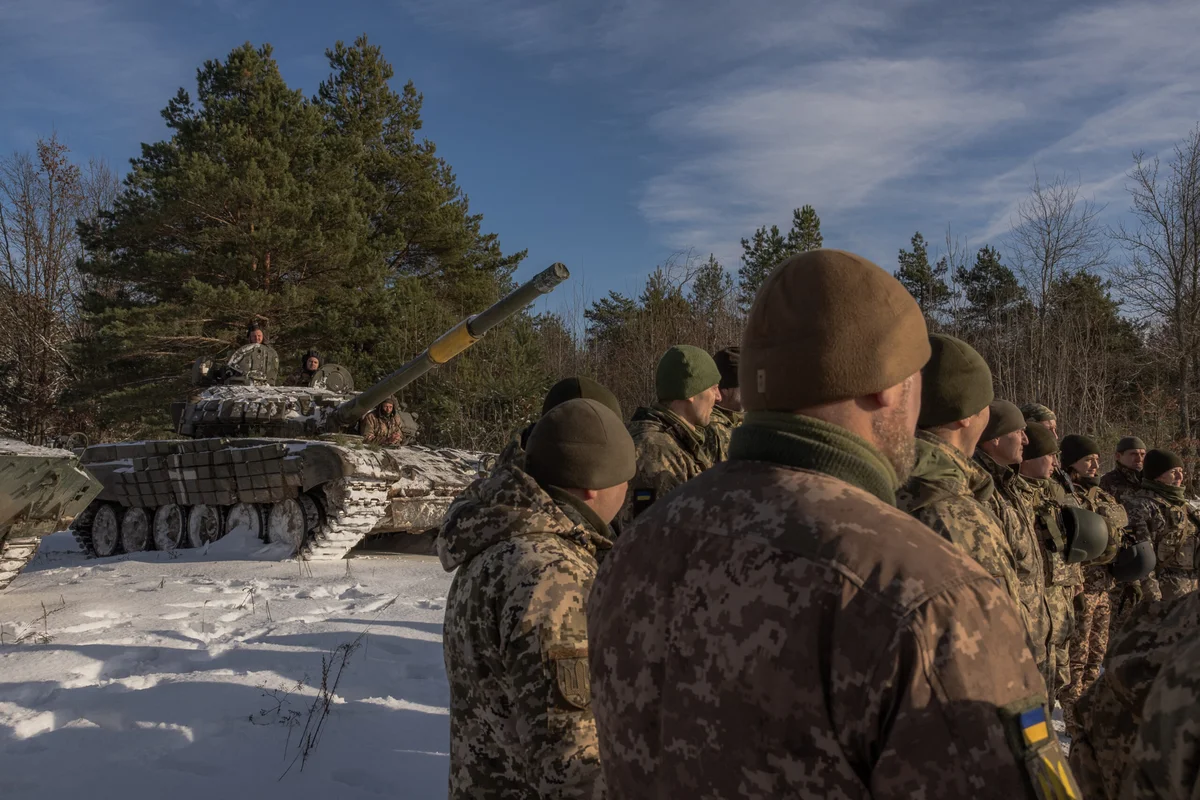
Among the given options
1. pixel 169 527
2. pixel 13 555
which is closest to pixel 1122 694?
pixel 13 555

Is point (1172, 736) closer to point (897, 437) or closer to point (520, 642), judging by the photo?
point (897, 437)

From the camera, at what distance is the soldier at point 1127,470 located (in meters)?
7.55

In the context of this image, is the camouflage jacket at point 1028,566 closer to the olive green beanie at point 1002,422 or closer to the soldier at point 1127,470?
the olive green beanie at point 1002,422

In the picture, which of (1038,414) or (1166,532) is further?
(1166,532)

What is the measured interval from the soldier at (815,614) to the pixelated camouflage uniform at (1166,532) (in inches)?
250

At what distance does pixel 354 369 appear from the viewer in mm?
24594

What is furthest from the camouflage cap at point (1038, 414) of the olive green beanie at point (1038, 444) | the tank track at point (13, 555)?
the tank track at point (13, 555)

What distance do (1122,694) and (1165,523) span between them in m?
6.22

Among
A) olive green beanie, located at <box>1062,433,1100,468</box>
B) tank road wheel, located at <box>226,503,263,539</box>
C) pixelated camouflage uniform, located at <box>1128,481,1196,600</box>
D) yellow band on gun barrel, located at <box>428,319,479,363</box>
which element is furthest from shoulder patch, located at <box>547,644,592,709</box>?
tank road wheel, located at <box>226,503,263,539</box>

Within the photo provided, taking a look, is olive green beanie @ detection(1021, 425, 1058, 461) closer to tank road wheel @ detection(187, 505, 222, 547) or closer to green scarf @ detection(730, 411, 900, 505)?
green scarf @ detection(730, 411, 900, 505)

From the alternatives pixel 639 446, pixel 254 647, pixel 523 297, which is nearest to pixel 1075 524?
pixel 639 446

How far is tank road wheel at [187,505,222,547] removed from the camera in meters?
12.3

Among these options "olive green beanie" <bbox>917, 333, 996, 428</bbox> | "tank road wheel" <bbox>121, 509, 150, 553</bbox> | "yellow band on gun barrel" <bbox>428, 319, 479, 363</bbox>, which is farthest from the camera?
"tank road wheel" <bbox>121, 509, 150, 553</bbox>

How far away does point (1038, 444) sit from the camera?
552 centimetres
